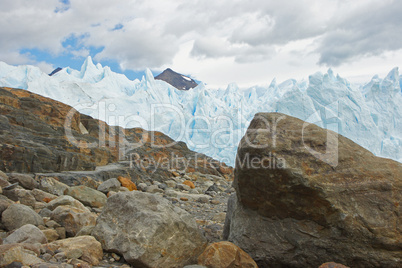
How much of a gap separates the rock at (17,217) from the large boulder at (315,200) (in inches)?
77.5

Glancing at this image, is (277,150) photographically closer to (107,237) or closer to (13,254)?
(107,237)

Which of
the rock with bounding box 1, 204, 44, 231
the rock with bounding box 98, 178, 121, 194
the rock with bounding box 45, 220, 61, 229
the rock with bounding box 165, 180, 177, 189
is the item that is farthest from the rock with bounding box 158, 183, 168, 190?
the rock with bounding box 1, 204, 44, 231

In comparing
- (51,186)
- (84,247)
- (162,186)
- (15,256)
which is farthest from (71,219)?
(162,186)

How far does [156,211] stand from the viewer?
270cm

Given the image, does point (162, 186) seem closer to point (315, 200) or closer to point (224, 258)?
point (224, 258)

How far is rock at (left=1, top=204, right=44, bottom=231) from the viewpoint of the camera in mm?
2709

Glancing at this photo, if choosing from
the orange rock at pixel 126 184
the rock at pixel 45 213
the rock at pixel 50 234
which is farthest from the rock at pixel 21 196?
the orange rock at pixel 126 184

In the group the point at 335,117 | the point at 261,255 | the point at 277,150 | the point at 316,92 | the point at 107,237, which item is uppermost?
the point at 316,92

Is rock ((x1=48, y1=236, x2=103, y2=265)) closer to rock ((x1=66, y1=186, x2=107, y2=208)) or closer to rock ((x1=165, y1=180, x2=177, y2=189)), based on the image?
rock ((x1=66, y1=186, x2=107, y2=208))

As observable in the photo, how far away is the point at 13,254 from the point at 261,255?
1938 millimetres

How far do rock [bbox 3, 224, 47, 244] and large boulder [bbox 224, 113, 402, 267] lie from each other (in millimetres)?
1737

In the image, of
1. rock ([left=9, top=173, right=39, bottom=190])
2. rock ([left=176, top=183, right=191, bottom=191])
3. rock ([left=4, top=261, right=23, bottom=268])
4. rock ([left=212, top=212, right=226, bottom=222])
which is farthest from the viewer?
rock ([left=176, top=183, right=191, bottom=191])

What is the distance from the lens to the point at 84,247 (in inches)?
91.6

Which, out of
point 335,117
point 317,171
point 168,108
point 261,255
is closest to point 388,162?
point 317,171
